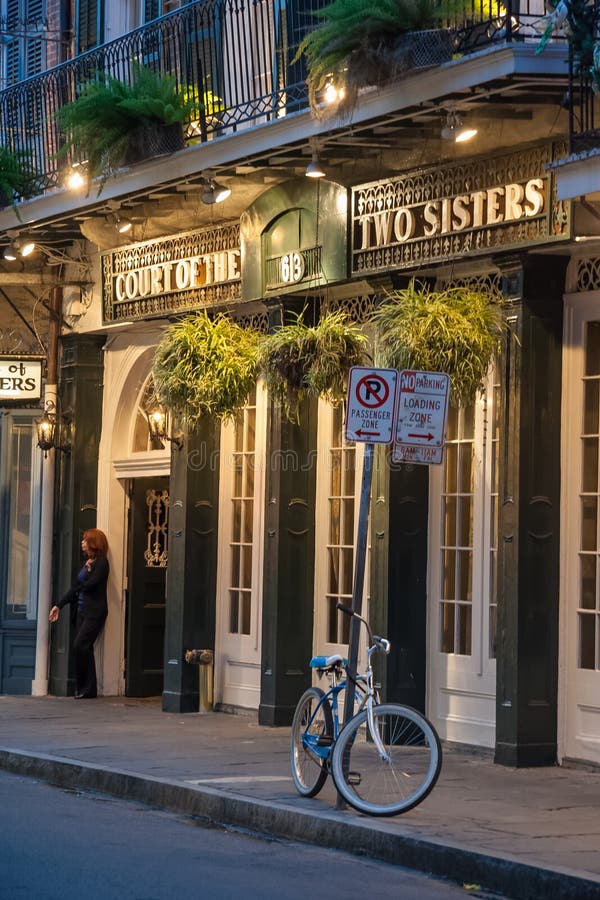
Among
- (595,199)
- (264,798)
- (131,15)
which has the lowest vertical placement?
(264,798)

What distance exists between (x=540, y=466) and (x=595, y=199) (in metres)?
2.00

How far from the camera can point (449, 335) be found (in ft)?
43.5

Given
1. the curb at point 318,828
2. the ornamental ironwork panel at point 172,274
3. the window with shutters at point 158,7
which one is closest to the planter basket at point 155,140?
the ornamental ironwork panel at point 172,274

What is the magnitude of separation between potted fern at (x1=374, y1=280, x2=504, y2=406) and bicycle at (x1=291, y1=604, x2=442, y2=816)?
10.3ft

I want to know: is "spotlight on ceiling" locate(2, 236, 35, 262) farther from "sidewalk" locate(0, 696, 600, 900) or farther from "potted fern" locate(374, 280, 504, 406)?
"potted fern" locate(374, 280, 504, 406)

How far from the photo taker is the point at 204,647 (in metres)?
17.0

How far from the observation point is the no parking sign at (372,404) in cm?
1064

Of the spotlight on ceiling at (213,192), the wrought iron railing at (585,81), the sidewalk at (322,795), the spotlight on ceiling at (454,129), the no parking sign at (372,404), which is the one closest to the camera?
the sidewalk at (322,795)

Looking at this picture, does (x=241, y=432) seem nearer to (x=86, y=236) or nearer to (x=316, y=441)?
(x=316, y=441)

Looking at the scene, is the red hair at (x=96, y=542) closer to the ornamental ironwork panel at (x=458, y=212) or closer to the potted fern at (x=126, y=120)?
the potted fern at (x=126, y=120)

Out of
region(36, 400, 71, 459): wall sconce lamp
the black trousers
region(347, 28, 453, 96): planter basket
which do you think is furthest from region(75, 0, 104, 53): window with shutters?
region(347, 28, 453, 96): planter basket

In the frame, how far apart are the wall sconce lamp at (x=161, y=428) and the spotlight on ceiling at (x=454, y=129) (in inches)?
206

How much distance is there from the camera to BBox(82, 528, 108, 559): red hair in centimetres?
1853

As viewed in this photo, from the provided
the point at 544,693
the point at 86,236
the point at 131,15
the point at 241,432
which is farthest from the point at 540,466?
the point at 131,15
